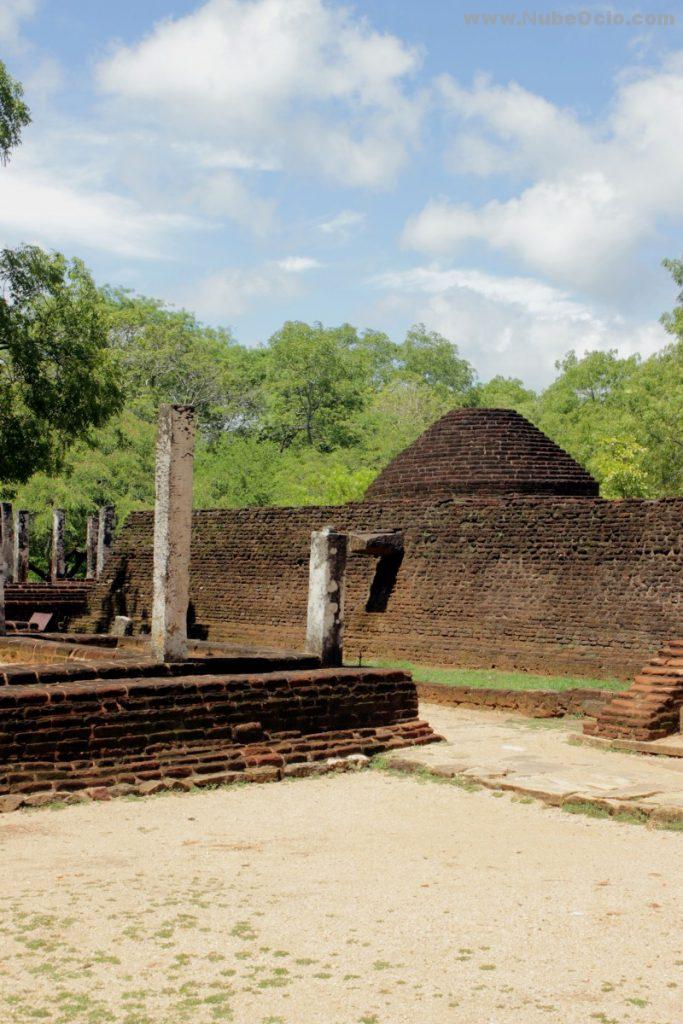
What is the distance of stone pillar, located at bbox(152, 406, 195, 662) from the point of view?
28.0 feet

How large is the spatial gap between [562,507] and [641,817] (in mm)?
8432

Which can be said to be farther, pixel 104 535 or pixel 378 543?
pixel 104 535

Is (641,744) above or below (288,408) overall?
below

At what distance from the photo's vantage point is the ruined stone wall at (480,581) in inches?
551

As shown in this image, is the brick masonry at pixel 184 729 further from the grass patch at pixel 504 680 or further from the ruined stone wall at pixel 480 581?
the ruined stone wall at pixel 480 581

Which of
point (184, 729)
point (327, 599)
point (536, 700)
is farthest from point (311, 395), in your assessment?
point (184, 729)

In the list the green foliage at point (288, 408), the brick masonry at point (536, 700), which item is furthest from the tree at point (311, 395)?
the brick masonry at point (536, 700)

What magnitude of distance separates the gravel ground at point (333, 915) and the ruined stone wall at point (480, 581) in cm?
723

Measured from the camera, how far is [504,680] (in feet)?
45.3

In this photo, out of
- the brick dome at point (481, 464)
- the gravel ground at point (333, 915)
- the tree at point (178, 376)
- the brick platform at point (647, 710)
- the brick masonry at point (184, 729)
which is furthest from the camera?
the tree at point (178, 376)

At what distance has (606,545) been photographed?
47.5ft

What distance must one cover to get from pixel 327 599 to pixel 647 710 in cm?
304

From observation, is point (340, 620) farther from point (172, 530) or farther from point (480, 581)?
point (480, 581)

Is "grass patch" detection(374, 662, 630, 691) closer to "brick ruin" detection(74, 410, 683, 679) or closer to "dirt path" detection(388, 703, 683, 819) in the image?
"brick ruin" detection(74, 410, 683, 679)
